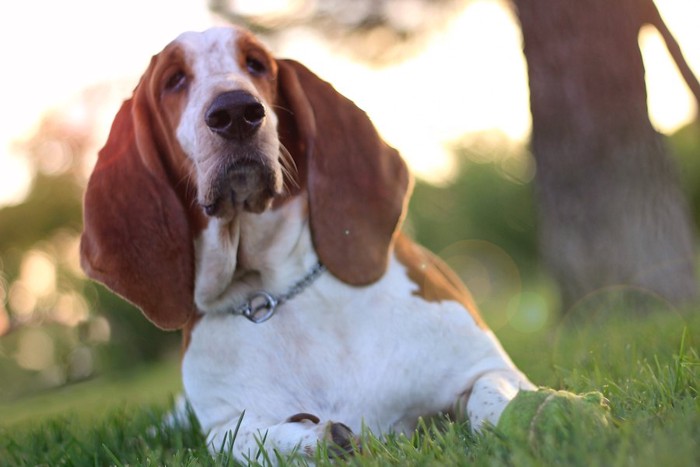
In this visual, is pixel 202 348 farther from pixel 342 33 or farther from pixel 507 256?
pixel 507 256

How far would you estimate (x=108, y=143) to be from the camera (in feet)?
9.61

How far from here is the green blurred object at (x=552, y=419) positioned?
1.72 metres

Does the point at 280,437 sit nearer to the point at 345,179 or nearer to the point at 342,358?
the point at 342,358

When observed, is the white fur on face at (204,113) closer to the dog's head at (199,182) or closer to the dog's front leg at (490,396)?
the dog's head at (199,182)

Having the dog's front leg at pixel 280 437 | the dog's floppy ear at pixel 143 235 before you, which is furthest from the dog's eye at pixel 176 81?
the dog's front leg at pixel 280 437

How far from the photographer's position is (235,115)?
95.2 inches

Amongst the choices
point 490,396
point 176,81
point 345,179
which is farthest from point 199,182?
point 490,396

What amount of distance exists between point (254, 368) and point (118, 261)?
22.4 inches

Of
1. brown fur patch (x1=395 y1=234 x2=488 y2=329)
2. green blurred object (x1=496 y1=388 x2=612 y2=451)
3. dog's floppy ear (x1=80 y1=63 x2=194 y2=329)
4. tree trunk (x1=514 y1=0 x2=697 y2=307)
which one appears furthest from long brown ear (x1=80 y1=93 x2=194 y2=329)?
tree trunk (x1=514 y1=0 x2=697 y2=307)

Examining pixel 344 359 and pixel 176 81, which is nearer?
pixel 344 359

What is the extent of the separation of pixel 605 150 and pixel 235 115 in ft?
11.4

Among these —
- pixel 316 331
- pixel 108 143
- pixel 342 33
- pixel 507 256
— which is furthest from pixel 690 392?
pixel 507 256

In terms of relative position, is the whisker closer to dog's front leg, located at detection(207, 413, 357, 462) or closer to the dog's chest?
the dog's chest

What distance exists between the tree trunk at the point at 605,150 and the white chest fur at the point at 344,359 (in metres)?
2.92
